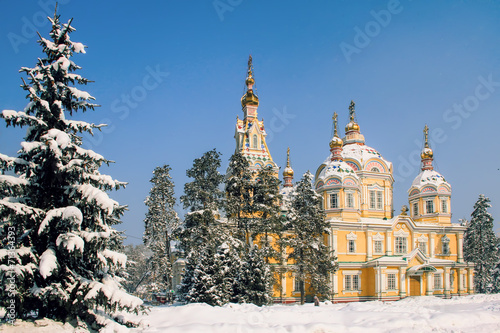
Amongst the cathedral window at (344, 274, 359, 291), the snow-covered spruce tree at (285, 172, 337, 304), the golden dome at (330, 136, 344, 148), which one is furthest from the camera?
the golden dome at (330, 136, 344, 148)

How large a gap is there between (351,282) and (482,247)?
62.5ft

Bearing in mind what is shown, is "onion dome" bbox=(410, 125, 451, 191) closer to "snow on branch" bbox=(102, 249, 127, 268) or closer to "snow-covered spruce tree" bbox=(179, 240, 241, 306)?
"snow-covered spruce tree" bbox=(179, 240, 241, 306)

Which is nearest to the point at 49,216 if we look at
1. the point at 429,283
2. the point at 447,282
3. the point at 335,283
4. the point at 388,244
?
the point at 335,283

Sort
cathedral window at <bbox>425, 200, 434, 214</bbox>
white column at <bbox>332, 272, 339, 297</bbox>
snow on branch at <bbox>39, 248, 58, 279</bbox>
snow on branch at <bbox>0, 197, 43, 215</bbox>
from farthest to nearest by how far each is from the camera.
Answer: cathedral window at <bbox>425, 200, 434, 214</bbox>, white column at <bbox>332, 272, 339, 297</bbox>, snow on branch at <bbox>0, 197, 43, 215</bbox>, snow on branch at <bbox>39, 248, 58, 279</bbox>

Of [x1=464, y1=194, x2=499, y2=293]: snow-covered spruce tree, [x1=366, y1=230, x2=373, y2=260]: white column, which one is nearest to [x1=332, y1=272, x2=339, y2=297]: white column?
[x1=366, y1=230, x2=373, y2=260]: white column

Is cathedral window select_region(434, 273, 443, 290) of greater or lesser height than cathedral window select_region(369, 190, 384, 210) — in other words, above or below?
below

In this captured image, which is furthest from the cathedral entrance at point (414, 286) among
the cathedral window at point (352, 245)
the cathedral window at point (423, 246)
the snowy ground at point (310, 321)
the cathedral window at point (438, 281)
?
the snowy ground at point (310, 321)

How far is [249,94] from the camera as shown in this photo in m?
47.6

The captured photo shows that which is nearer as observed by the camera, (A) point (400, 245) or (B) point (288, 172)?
(A) point (400, 245)

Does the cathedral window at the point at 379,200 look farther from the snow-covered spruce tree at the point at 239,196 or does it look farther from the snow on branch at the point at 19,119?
the snow on branch at the point at 19,119

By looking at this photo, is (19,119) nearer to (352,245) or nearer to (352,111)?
(352,245)

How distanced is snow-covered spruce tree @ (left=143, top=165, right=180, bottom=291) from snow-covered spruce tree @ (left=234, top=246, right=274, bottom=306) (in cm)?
951

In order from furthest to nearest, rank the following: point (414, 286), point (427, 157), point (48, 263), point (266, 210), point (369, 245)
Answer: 1. point (427, 157)
2. point (369, 245)
3. point (414, 286)
4. point (266, 210)
5. point (48, 263)

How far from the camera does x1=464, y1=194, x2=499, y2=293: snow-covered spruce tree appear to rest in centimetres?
4744
